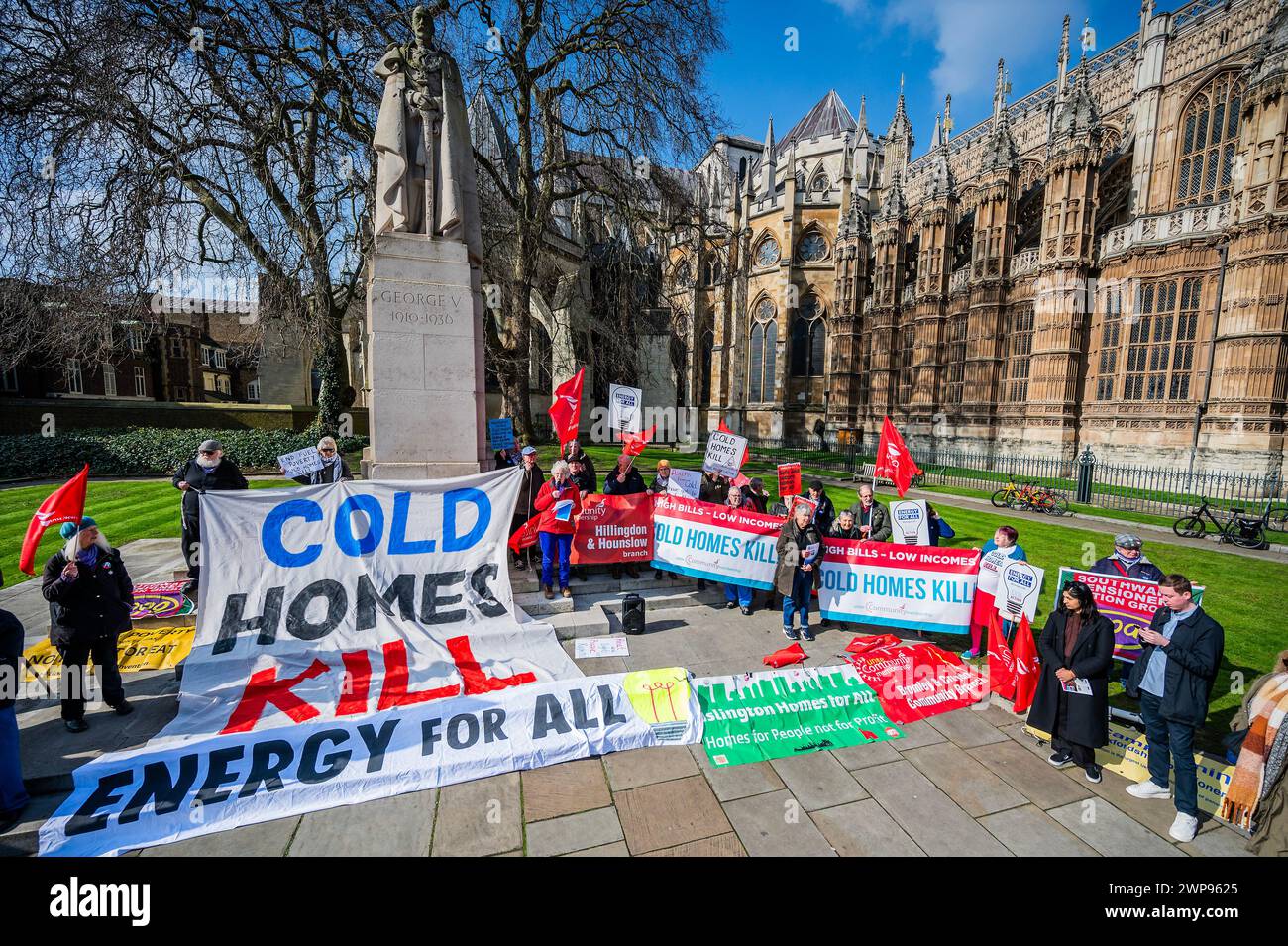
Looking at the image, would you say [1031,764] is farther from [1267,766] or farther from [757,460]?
[757,460]

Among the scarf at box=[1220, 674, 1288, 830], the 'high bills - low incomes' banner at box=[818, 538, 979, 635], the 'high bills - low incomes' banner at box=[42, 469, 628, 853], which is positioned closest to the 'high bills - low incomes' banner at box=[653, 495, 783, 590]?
the 'high bills - low incomes' banner at box=[818, 538, 979, 635]

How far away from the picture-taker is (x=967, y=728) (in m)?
5.31

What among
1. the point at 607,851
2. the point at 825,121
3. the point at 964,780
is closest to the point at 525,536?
the point at 607,851

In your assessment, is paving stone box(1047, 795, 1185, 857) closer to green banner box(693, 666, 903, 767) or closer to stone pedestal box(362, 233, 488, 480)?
green banner box(693, 666, 903, 767)

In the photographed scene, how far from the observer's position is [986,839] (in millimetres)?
3883

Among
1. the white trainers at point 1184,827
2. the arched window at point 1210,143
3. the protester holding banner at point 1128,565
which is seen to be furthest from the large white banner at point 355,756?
the arched window at point 1210,143

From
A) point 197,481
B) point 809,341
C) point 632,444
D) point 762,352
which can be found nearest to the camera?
point 197,481

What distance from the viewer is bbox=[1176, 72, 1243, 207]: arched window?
69.0 feet

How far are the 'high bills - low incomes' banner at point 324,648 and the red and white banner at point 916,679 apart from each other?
3.12m

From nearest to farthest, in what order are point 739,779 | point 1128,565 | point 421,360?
point 739,779
point 1128,565
point 421,360

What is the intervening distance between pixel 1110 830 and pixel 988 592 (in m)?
2.95

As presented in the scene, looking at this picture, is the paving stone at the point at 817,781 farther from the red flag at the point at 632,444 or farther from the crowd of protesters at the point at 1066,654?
the red flag at the point at 632,444

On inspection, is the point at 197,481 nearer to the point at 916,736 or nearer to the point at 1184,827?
the point at 916,736
